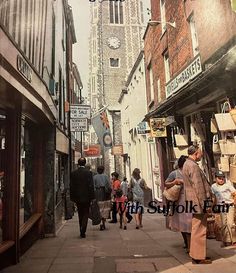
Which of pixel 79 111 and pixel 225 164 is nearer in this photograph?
pixel 225 164

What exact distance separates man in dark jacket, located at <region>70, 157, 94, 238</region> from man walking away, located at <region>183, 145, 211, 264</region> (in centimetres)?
325

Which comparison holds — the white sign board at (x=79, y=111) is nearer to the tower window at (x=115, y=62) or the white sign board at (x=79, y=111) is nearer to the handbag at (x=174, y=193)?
the handbag at (x=174, y=193)

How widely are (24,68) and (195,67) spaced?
5.00 m

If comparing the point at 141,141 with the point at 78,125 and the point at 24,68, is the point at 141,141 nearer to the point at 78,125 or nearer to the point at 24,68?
the point at 78,125

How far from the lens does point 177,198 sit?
19.9ft

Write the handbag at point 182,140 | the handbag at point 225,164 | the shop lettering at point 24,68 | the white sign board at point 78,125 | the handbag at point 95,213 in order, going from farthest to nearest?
1. the white sign board at point 78,125
2. the handbag at point 182,140
3. the handbag at point 95,213
4. the handbag at point 225,164
5. the shop lettering at point 24,68

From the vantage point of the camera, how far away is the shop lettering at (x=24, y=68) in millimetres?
4438

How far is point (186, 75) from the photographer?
29.3 ft

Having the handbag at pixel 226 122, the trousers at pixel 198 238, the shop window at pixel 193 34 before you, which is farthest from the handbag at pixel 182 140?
the trousers at pixel 198 238

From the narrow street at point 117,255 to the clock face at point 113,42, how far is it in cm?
5437

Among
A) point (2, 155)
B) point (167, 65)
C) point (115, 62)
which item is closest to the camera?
point (2, 155)

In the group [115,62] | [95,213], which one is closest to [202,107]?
[95,213]

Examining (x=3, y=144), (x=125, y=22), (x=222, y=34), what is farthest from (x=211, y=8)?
(x=125, y=22)

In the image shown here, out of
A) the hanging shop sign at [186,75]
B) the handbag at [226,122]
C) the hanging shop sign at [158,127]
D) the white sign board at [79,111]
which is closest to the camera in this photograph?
the handbag at [226,122]
